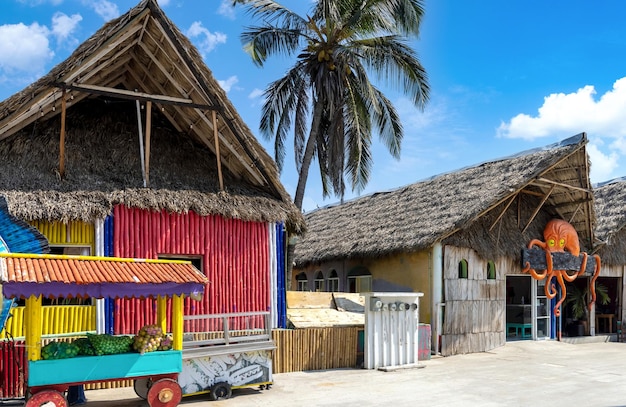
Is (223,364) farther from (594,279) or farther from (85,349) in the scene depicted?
(594,279)

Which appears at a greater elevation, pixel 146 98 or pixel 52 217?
pixel 146 98

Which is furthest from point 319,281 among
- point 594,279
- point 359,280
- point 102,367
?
point 102,367

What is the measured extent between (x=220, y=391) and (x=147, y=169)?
4.39 metres

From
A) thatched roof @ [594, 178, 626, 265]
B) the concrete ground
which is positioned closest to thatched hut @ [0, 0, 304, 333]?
the concrete ground

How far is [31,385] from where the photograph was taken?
7.51m

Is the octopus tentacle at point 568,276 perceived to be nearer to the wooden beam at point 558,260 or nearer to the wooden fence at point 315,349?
the wooden beam at point 558,260

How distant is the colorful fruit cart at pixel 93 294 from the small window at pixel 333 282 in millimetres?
11382

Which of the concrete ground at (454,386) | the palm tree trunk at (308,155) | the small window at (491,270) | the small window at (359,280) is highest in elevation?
the palm tree trunk at (308,155)

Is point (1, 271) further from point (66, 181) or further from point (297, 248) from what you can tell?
point (297, 248)

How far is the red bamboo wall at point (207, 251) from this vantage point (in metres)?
11.3

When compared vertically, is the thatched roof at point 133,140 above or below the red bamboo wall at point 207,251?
above

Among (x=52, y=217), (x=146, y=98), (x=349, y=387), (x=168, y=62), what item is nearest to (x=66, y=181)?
(x=52, y=217)

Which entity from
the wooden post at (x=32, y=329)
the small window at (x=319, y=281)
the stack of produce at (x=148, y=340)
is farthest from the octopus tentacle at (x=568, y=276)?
the wooden post at (x=32, y=329)

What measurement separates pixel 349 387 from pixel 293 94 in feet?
35.3
